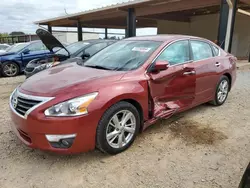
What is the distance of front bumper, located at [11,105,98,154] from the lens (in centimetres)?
237

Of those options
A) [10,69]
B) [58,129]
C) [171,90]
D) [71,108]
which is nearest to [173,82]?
[171,90]

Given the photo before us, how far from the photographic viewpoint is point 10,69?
28.4 ft

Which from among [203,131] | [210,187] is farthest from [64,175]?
[203,131]

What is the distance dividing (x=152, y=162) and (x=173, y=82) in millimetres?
1296

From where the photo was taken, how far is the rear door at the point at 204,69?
390cm

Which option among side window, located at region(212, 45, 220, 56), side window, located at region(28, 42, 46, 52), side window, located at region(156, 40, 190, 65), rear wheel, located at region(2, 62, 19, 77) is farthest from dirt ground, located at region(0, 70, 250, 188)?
side window, located at region(28, 42, 46, 52)

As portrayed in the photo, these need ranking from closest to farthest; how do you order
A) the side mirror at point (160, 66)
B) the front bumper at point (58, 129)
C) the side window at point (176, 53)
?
the front bumper at point (58, 129) → the side mirror at point (160, 66) → the side window at point (176, 53)

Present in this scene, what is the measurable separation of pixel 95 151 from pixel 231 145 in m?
1.86

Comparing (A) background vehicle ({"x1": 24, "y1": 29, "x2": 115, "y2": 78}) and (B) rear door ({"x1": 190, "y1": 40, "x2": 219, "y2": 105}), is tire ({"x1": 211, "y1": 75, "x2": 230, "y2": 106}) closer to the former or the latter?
(B) rear door ({"x1": 190, "y1": 40, "x2": 219, "y2": 105})

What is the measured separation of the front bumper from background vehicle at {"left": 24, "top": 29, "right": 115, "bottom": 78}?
10.3 feet

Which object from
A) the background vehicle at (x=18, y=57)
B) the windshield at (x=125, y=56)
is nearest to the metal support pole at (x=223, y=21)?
the windshield at (x=125, y=56)

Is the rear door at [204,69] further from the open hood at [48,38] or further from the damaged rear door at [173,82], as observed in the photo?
the open hood at [48,38]

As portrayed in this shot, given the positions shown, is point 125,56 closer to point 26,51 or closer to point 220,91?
point 220,91

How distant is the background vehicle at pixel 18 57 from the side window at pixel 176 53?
612 cm
